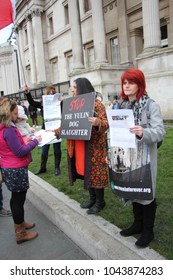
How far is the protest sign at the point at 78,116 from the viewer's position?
3.42m

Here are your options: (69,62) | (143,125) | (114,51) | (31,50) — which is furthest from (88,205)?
(31,50)

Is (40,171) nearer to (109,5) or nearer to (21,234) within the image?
(21,234)

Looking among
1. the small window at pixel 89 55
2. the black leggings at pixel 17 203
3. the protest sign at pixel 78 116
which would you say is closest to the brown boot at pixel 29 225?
the black leggings at pixel 17 203

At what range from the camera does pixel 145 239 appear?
304 centimetres

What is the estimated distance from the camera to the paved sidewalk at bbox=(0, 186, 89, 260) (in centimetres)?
338

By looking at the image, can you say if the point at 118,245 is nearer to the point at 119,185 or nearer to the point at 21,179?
the point at 119,185

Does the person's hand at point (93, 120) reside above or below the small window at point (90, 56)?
below

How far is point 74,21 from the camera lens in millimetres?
20922

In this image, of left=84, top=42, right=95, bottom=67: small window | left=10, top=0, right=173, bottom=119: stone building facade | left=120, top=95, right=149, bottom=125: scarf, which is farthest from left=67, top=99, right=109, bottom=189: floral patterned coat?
left=84, top=42, right=95, bottom=67: small window

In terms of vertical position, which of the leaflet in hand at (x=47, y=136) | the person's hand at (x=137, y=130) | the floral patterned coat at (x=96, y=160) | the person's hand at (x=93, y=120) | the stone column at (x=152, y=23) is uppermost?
the stone column at (x=152, y=23)

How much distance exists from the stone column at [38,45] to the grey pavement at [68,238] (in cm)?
2905

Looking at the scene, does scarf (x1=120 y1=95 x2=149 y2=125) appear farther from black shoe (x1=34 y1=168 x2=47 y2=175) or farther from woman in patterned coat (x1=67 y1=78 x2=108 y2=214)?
black shoe (x1=34 y1=168 x2=47 y2=175)

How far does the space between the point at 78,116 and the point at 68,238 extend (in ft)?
5.31

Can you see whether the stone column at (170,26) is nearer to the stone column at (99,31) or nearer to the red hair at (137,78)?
the stone column at (99,31)
